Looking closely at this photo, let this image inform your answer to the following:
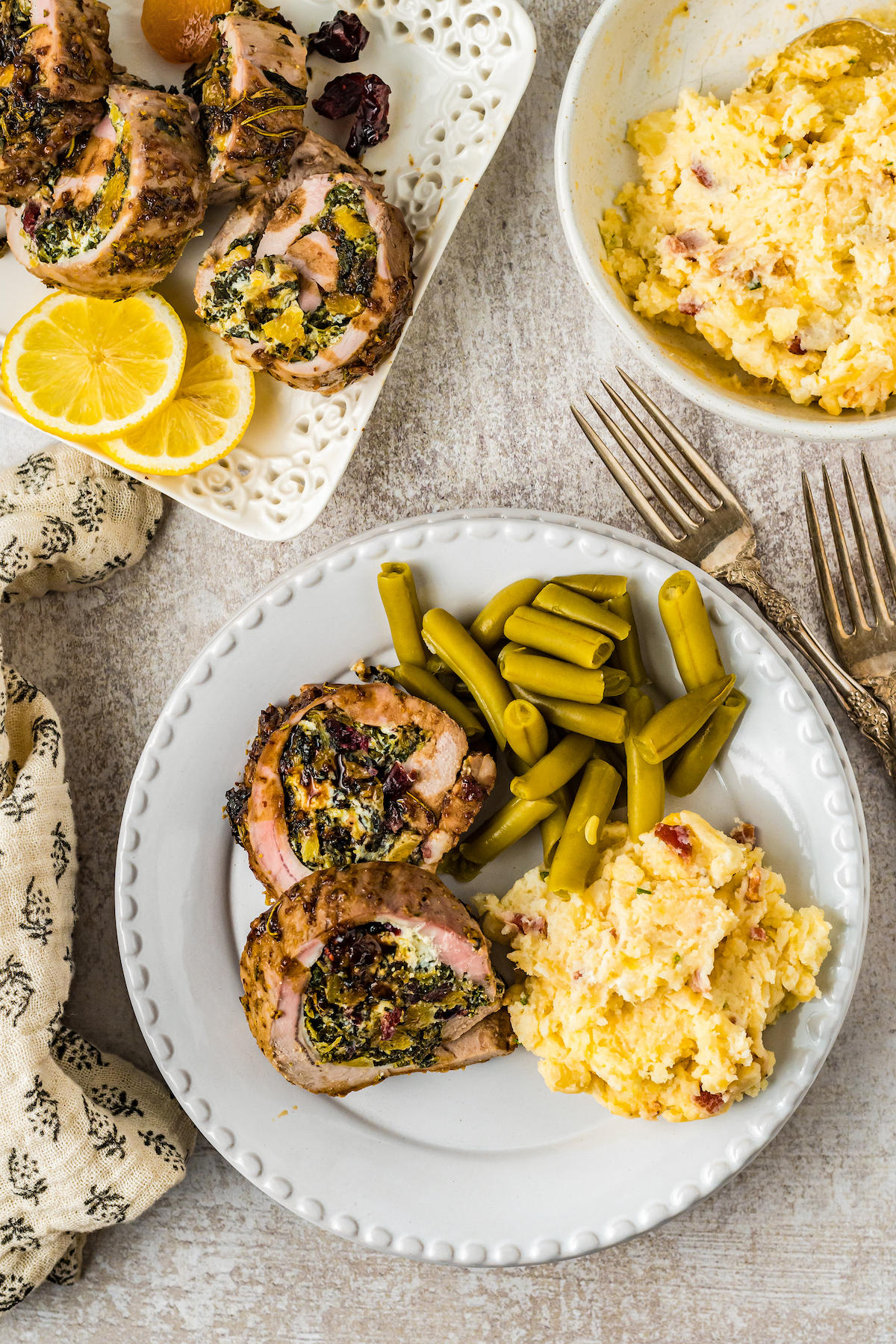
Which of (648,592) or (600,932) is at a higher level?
(648,592)

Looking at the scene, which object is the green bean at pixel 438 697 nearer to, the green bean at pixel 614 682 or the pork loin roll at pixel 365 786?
the pork loin roll at pixel 365 786

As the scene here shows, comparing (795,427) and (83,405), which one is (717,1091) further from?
(83,405)

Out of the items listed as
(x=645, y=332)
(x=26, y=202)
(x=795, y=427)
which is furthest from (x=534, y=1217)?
(x=26, y=202)

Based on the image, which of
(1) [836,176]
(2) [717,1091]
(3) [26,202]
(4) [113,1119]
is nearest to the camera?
(1) [836,176]

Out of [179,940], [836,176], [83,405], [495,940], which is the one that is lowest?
[179,940]

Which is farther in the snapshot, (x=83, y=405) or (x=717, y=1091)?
(x=83, y=405)

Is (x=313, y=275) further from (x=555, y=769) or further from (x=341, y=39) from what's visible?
(x=555, y=769)

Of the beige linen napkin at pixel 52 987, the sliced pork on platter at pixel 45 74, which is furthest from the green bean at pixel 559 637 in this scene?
the sliced pork on platter at pixel 45 74

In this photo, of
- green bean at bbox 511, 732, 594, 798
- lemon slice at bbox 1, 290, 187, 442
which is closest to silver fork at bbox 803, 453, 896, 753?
green bean at bbox 511, 732, 594, 798

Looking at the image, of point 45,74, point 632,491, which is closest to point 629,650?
point 632,491
